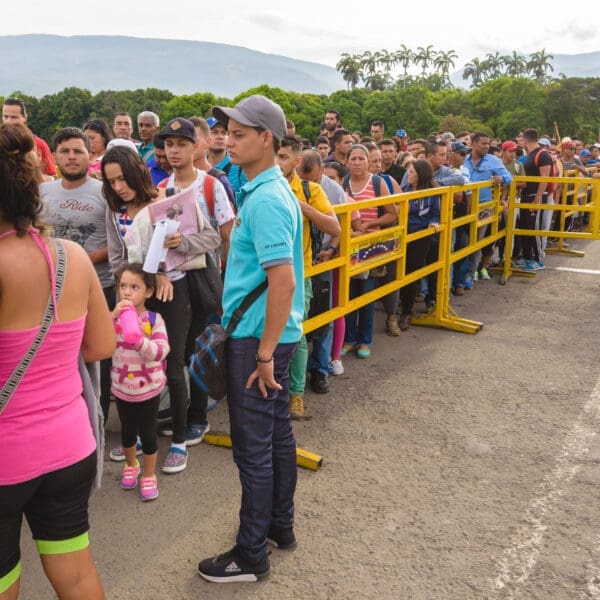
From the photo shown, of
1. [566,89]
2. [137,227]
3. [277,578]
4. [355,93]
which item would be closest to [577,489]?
[277,578]

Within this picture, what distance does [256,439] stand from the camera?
293cm


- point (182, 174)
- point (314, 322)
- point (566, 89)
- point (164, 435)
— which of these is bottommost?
point (164, 435)

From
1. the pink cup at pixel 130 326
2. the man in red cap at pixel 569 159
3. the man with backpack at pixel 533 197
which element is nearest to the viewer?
the pink cup at pixel 130 326

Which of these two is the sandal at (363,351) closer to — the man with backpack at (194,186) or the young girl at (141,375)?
the man with backpack at (194,186)

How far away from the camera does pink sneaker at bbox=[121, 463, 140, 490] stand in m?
3.81

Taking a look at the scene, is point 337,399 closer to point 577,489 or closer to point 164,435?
point 164,435

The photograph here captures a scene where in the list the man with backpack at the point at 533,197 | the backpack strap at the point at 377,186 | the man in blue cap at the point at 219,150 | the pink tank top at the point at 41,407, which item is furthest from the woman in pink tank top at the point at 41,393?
the man with backpack at the point at 533,197

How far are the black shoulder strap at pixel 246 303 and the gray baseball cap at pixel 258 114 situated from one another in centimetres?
64

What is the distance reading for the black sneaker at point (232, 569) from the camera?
2.99m

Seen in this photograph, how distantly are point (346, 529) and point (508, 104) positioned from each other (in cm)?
7782

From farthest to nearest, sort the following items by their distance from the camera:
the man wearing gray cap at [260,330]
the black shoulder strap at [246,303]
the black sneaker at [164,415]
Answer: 1. the black sneaker at [164,415]
2. the black shoulder strap at [246,303]
3. the man wearing gray cap at [260,330]

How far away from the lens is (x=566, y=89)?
70875 millimetres

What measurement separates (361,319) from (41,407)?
4437 millimetres

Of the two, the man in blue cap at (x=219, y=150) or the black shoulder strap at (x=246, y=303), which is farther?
the man in blue cap at (x=219, y=150)
